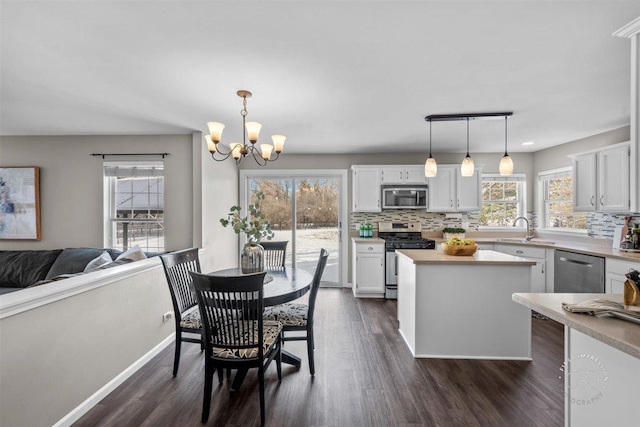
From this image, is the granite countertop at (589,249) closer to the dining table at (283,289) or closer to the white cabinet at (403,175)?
the white cabinet at (403,175)

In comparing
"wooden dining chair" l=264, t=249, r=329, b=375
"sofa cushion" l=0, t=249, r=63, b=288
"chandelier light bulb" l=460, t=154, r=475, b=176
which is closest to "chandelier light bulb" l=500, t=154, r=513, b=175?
"chandelier light bulb" l=460, t=154, r=475, b=176

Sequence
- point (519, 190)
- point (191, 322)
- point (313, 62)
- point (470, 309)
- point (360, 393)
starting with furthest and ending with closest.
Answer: point (519, 190) → point (470, 309) → point (191, 322) → point (360, 393) → point (313, 62)

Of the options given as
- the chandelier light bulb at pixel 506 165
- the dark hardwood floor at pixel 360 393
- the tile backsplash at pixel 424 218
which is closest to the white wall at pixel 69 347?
the dark hardwood floor at pixel 360 393

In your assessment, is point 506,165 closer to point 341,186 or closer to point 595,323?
point 595,323

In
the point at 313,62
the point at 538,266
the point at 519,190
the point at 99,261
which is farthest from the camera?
the point at 519,190

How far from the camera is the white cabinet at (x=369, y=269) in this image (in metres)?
4.26

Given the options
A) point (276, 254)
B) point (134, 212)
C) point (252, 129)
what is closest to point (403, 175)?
point (276, 254)

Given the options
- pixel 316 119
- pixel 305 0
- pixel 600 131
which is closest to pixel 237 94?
pixel 316 119

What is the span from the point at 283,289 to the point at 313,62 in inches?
62.4

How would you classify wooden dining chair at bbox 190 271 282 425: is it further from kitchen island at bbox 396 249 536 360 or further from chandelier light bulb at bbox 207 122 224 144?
kitchen island at bbox 396 249 536 360

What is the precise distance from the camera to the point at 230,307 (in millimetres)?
1649

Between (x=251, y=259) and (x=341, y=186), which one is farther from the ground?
(x=341, y=186)

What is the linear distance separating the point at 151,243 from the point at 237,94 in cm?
257

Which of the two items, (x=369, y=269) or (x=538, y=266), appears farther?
(x=369, y=269)
